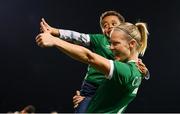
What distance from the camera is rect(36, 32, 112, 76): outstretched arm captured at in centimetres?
158

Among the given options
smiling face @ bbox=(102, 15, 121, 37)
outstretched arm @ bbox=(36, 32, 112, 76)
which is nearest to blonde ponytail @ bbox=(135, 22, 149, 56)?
outstretched arm @ bbox=(36, 32, 112, 76)

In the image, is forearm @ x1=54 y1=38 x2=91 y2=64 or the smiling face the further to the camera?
the smiling face

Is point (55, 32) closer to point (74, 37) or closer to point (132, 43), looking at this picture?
point (74, 37)

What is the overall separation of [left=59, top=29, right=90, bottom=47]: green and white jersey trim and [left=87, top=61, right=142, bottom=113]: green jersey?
71cm

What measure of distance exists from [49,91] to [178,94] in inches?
75.4

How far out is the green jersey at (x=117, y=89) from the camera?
5.67 ft

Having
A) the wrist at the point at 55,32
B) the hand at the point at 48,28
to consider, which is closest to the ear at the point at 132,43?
the hand at the point at 48,28

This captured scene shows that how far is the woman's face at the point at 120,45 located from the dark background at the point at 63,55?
15.5 feet

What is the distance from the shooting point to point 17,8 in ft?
22.7

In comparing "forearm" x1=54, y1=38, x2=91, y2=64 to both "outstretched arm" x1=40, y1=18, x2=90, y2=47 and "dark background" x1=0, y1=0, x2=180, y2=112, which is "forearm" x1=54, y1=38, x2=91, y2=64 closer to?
"outstretched arm" x1=40, y1=18, x2=90, y2=47

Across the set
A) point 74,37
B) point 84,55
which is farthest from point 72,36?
point 84,55

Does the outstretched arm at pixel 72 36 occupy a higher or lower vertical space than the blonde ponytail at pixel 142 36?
higher

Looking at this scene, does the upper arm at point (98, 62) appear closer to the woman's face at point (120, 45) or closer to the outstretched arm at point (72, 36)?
the woman's face at point (120, 45)

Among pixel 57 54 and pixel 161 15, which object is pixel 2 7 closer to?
pixel 57 54
